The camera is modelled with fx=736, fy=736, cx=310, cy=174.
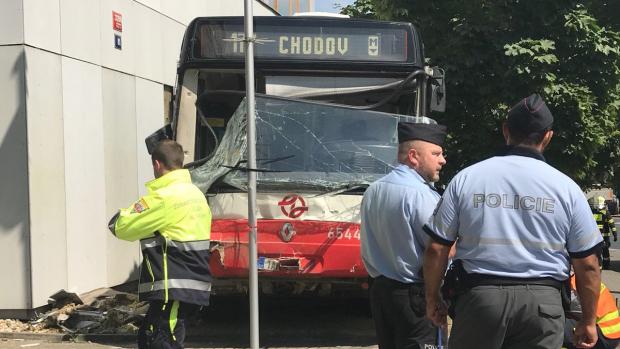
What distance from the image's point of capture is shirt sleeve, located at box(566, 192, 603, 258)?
3.06 meters

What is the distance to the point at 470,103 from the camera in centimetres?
1262

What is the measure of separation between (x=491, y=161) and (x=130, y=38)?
26.6 feet

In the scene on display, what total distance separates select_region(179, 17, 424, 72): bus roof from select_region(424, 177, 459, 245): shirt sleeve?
428 centimetres

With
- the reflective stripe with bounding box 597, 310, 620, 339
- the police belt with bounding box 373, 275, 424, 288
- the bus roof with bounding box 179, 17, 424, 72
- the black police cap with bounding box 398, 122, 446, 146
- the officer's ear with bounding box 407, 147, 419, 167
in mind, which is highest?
the bus roof with bounding box 179, 17, 424, 72

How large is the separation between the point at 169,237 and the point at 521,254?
2.15 metres

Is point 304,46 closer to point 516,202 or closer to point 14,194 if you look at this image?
point 14,194

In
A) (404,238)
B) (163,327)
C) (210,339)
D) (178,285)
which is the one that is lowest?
(210,339)

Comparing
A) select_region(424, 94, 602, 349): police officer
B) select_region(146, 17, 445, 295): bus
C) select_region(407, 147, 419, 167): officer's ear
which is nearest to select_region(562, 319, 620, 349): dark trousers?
select_region(424, 94, 602, 349): police officer

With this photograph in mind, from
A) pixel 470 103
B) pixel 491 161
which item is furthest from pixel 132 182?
pixel 491 161

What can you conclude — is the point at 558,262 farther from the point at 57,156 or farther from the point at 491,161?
the point at 57,156

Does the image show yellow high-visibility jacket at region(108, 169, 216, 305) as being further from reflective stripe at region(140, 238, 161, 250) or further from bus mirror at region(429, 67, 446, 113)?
bus mirror at region(429, 67, 446, 113)

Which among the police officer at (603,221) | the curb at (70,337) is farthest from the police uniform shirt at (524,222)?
the police officer at (603,221)

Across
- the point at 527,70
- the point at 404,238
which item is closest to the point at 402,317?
the point at 404,238

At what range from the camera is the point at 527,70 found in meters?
11.7
